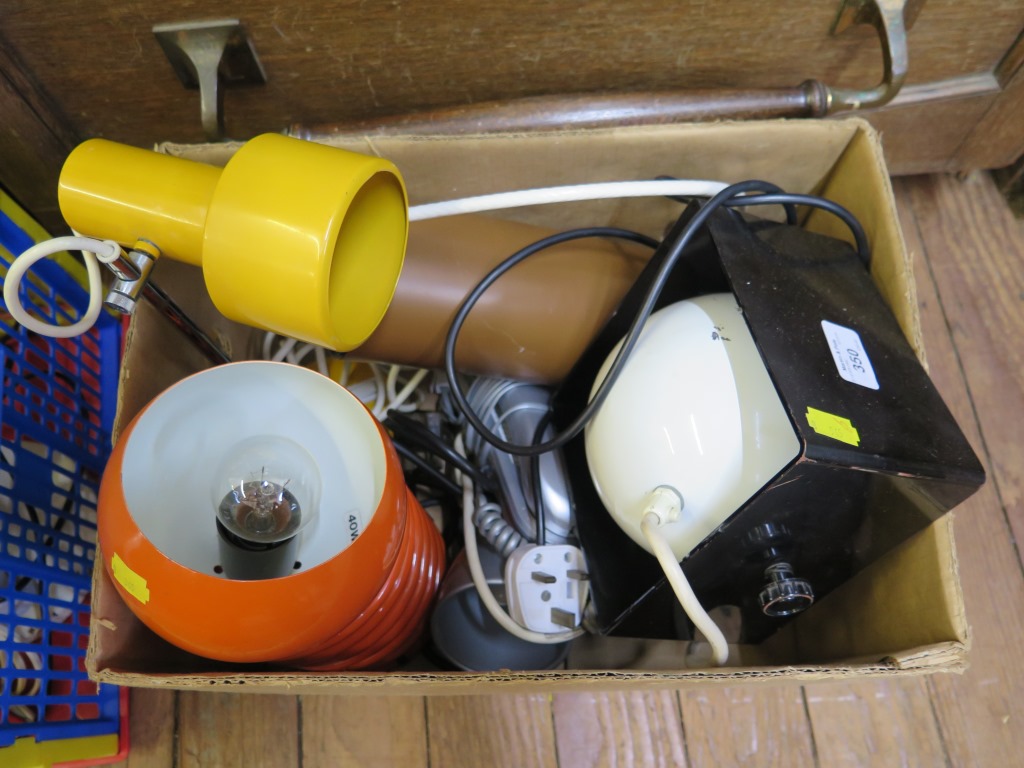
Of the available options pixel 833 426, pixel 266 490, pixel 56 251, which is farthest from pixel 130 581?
pixel 833 426

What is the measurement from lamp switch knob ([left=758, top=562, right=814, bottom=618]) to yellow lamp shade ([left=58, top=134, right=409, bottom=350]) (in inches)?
13.1

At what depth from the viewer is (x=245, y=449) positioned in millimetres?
571

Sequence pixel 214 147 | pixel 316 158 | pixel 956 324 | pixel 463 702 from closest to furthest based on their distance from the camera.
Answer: pixel 316 158 → pixel 214 147 → pixel 463 702 → pixel 956 324

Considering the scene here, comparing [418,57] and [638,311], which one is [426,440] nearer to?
[638,311]

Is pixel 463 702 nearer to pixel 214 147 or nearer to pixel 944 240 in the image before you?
pixel 214 147

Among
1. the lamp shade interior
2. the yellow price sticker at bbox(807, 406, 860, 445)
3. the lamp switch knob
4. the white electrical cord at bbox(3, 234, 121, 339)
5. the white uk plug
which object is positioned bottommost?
the lamp switch knob

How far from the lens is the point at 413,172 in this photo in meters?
0.70

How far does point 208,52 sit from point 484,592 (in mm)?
510

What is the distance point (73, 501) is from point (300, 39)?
0.47m

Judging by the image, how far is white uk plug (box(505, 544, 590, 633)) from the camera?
634mm

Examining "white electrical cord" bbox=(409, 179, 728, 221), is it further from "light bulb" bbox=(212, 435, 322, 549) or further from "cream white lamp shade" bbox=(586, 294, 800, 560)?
"light bulb" bbox=(212, 435, 322, 549)

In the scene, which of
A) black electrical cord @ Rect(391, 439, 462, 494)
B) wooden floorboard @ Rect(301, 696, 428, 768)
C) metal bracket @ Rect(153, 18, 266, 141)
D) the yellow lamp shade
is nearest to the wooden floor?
wooden floorboard @ Rect(301, 696, 428, 768)

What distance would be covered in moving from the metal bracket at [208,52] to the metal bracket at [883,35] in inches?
20.7

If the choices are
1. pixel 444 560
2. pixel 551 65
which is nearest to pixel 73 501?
pixel 444 560
